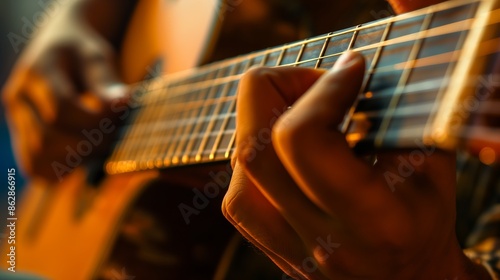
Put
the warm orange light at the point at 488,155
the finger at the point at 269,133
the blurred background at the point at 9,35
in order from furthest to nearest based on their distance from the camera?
1. the blurred background at the point at 9,35
2. the finger at the point at 269,133
3. the warm orange light at the point at 488,155

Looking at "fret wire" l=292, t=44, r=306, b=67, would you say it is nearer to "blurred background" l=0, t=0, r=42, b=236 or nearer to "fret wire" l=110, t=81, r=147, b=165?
"fret wire" l=110, t=81, r=147, b=165

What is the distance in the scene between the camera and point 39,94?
101 cm

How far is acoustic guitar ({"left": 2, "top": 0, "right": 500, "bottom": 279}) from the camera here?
312 mm

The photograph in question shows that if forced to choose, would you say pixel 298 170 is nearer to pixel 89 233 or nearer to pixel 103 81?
pixel 89 233

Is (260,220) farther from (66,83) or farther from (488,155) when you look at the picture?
(66,83)

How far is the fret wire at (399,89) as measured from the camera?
0.34 m

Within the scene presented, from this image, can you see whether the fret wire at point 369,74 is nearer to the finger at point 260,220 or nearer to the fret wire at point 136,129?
the finger at point 260,220

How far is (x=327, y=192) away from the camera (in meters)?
0.36

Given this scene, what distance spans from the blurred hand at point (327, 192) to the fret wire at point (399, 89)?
0.02 metres

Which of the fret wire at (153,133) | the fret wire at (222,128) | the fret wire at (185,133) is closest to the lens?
the fret wire at (222,128)

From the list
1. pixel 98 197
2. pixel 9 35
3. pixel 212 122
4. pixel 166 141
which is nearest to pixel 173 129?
pixel 166 141

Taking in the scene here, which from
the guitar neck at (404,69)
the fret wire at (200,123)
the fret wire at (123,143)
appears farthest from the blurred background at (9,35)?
the guitar neck at (404,69)

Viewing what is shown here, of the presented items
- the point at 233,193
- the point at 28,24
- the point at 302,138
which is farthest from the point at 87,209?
the point at 28,24

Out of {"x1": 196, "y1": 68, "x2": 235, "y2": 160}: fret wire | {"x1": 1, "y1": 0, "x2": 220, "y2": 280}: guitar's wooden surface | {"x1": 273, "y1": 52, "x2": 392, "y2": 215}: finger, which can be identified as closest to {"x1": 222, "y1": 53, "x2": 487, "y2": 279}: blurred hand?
{"x1": 273, "y1": 52, "x2": 392, "y2": 215}: finger
